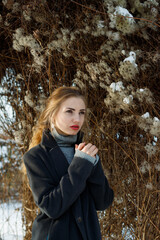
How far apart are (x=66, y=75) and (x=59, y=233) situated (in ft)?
5.17

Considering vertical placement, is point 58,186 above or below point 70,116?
below

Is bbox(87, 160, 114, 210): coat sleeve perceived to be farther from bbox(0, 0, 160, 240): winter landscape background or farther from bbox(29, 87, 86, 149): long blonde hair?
bbox(0, 0, 160, 240): winter landscape background

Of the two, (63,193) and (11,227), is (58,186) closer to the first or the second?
(63,193)

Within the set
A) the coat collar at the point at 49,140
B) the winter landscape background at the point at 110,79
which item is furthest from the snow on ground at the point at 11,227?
the coat collar at the point at 49,140

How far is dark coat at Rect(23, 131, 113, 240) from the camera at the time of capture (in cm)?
129

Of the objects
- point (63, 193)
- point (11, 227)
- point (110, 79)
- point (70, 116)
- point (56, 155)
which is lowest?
point (11, 227)

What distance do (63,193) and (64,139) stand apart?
0.32 m

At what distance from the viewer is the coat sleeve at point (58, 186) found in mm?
1274

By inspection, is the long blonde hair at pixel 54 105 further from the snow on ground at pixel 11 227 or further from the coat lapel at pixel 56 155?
the snow on ground at pixel 11 227

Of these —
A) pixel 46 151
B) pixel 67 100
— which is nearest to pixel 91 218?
pixel 46 151

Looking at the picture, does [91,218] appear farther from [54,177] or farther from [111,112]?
[111,112]

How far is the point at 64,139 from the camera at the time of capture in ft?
4.92

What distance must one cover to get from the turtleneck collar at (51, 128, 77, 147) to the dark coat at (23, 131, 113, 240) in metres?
0.03

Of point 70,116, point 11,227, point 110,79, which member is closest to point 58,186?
point 70,116
